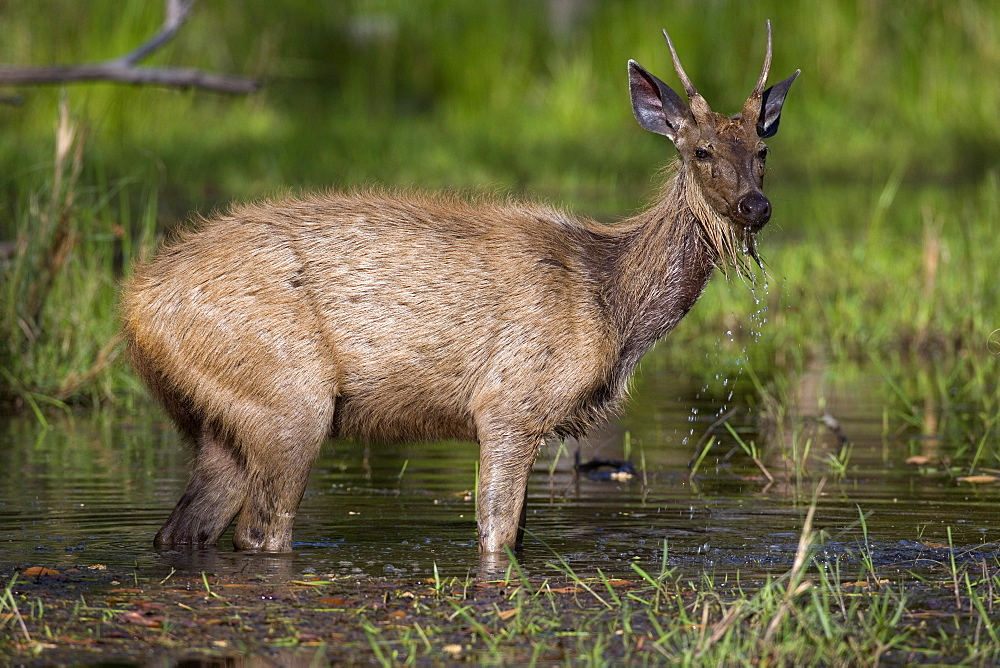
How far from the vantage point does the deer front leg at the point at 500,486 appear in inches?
247

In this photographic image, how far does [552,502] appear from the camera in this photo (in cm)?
742

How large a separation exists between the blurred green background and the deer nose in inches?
162

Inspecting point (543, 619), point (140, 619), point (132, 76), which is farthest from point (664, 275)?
point (132, 76)

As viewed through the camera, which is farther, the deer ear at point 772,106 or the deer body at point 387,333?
the deer ear at point 772,106

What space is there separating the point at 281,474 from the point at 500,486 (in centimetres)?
82

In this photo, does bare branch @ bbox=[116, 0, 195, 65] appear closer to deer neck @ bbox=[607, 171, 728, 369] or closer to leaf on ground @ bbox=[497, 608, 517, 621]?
deer neck @ bbox=[607, 171, 728, 369]

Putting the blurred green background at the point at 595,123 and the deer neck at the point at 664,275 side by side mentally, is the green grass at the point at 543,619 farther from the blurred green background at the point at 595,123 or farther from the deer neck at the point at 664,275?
the blurred green background at the point at 595,123

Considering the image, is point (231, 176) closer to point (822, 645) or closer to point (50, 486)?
point (50, 486)

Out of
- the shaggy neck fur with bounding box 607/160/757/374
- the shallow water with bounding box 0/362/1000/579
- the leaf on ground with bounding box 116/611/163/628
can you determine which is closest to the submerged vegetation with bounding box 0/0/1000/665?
the leaf on ground with bounding box 116/611/163/628

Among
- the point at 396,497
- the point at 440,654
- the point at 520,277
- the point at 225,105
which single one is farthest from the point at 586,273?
the point at 225,105

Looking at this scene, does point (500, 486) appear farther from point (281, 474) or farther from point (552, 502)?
point (552, 502)

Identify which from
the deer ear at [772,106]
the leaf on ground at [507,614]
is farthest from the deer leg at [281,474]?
the deer ear at [772,106]

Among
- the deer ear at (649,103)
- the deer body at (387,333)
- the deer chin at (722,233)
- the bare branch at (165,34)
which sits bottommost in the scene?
the deer body at (387,333)

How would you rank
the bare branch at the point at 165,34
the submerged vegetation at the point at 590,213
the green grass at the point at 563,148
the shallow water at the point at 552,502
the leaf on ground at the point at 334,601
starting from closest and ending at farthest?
the submerged vegetation at the point at 590,213, the leaf on ground at the point at 334,601, the shallow water at the point at 552,502, the green grass at the point at 563,148, the bare branch at the point at 165,34
